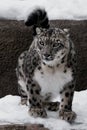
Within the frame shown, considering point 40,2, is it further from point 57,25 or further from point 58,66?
point 58,66

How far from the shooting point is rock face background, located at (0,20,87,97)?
24.4ft

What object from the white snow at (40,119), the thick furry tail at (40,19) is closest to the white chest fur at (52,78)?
the white snow at (40,119)

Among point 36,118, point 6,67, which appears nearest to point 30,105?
point 36,118

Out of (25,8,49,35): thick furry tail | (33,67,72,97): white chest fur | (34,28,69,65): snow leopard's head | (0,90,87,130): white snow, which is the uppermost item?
(25,8,49,35): thick furry tail

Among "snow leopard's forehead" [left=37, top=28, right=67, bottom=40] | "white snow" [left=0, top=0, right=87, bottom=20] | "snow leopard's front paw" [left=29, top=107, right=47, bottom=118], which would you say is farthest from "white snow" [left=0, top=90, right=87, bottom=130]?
"white snow" [left=0, top=0, right=87, bottom=20]

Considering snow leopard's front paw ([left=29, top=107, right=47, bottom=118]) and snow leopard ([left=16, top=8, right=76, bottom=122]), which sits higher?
snow leopard ([left=16, top=8, right=76, bottom=122])

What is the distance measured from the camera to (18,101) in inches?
252

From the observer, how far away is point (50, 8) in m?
7.80

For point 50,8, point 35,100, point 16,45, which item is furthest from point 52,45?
point 50,8

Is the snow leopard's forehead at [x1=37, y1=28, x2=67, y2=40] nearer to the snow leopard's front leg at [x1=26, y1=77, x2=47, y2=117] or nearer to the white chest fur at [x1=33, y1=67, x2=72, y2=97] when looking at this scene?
the white chest fur at [x1=33, y1=67, x2=72, y2=97]

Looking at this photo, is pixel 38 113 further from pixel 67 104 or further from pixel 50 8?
pixel 50 8

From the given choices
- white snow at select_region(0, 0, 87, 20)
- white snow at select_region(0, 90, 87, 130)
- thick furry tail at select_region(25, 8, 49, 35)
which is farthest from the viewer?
white snow at select_region(0, 0, 87, 20)

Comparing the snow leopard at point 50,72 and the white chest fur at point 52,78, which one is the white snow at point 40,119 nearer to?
the snow leopard at point 50,72

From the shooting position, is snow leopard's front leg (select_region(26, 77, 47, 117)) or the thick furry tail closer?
snow leopard's front leg (select_region(26, 77, 47, 117))
